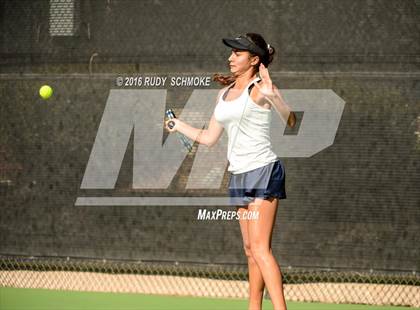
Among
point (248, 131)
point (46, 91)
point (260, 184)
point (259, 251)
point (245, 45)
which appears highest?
point (245, 45)

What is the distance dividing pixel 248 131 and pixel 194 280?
8.16 ft

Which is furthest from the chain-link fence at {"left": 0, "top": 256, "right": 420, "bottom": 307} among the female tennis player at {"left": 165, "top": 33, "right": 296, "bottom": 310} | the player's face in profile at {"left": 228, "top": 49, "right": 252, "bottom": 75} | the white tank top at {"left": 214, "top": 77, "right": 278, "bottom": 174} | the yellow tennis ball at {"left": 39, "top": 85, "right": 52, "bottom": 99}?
the player's face in profile at {"left": 228, "top": 49, "right": 252, "bottom": 75}

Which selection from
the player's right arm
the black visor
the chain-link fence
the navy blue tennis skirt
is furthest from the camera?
the chain-link fence

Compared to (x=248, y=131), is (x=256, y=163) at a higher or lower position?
lower

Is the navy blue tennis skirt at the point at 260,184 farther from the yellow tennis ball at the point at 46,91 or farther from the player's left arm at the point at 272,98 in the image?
the yellow tennis ball at the point at 46,91

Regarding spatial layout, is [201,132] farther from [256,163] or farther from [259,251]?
[259,251]

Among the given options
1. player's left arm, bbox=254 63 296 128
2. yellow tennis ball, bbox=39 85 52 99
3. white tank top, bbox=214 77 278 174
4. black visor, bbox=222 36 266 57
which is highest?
black visor, bbox=222 36 266 57

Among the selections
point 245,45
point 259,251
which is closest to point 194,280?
point 259,251

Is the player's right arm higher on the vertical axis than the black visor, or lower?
lower

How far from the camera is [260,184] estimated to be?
5.01 m

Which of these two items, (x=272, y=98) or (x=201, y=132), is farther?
(x=201, y=132)

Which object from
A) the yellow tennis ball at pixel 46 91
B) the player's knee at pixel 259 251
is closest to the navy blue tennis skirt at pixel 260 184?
the player's knee at pixel 259 251

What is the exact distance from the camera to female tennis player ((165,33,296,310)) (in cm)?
495

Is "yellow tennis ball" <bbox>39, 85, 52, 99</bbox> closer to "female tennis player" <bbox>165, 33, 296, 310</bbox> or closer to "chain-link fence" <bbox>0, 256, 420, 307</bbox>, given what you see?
"chain-link fence" <bbox>0, 256, 420, 307</bbox>
